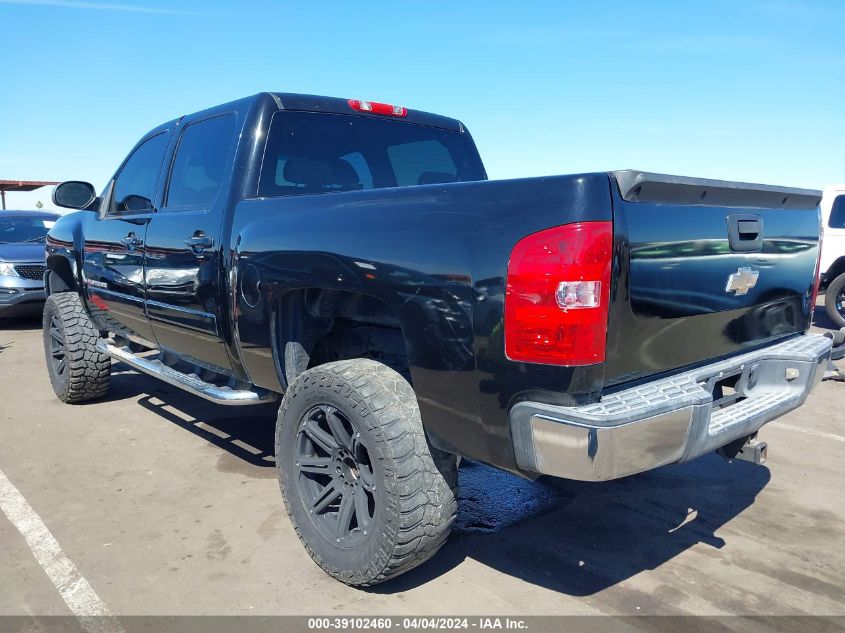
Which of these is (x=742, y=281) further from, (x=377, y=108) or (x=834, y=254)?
(x=834, y=254)

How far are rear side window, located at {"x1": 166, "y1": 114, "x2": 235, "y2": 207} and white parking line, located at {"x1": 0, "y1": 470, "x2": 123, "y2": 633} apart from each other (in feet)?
6.00

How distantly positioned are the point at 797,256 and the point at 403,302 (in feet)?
5.93

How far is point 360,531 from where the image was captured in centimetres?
266

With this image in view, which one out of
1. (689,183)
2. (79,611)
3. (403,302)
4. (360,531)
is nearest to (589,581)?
(360,531)

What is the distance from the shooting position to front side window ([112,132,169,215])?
4.36 metres

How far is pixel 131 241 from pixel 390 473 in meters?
2.71

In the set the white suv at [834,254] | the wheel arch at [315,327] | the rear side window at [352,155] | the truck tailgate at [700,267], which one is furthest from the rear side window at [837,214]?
the wheel arch at [315,327]

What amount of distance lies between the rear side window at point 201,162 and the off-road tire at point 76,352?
1.73 meters

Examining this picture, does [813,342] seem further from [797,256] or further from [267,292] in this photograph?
[267,292]

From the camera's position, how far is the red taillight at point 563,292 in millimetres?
2010

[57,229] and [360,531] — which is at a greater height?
[57,229]

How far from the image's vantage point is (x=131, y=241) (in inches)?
167

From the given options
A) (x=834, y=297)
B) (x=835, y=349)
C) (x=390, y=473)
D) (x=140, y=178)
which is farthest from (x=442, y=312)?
(x=834, y=297)

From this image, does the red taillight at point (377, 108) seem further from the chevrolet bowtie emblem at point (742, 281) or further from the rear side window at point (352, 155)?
the chevrolet bowtie emblem at point (742, 281)
